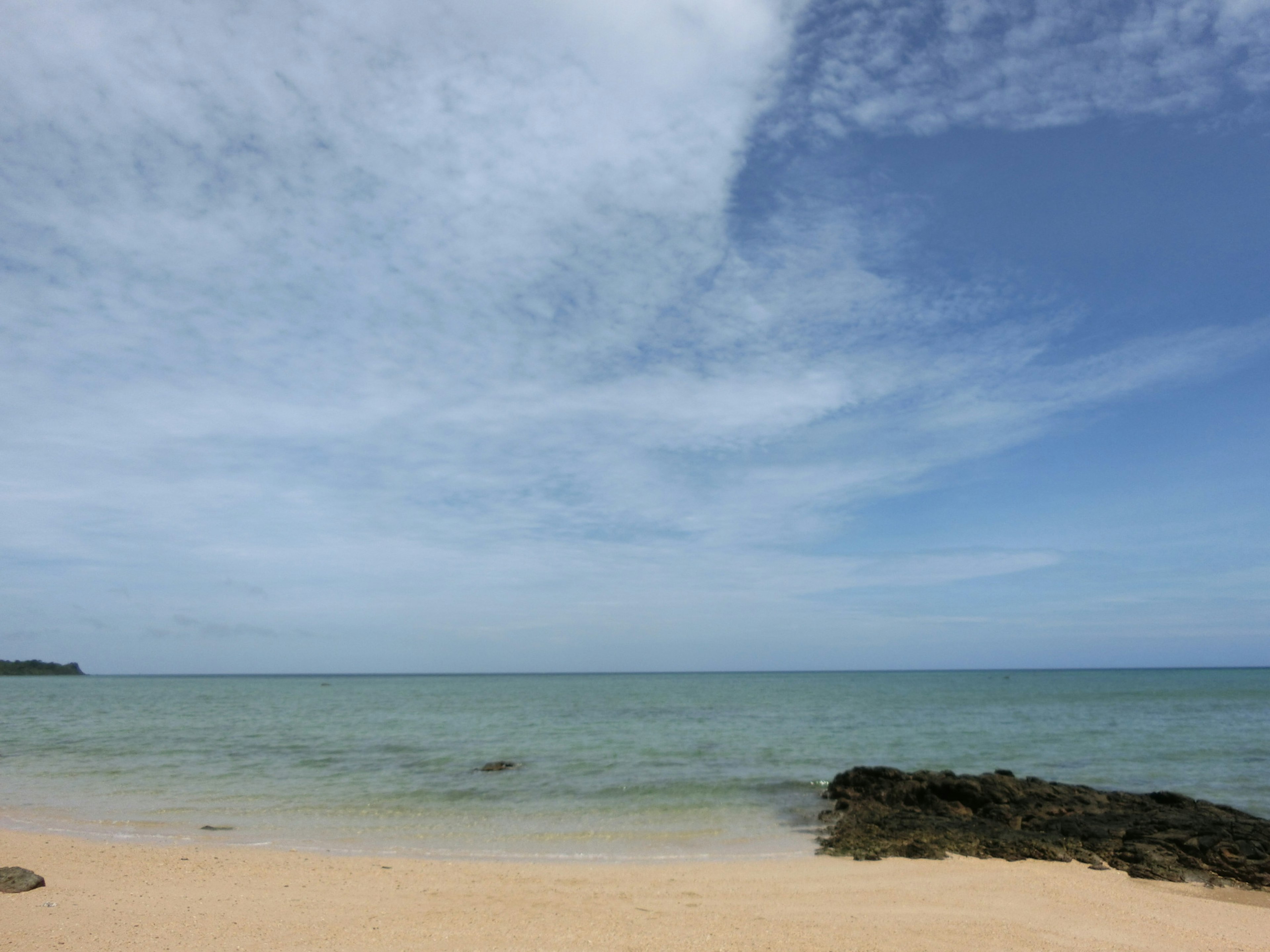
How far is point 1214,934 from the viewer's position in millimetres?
9094

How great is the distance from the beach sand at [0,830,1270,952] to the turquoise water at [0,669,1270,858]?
6.98 ft

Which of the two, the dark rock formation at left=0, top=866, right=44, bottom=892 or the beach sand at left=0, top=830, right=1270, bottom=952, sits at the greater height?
the dark rock formation at left=0, top=866, right=44, bottom=892

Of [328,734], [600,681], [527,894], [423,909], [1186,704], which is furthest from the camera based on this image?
[600,681]

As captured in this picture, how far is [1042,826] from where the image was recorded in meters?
14.9

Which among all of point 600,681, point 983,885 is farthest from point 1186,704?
point 600,681

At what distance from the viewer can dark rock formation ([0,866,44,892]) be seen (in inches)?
372

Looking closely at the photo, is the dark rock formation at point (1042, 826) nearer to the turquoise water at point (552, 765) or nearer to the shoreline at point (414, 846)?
the shoreline at point (414, 846)

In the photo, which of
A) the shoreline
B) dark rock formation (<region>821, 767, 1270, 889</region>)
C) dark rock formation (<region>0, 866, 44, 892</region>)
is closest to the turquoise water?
the shoreline

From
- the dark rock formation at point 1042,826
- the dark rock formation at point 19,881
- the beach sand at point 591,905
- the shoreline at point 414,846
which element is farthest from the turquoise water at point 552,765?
the dark rock formation at point 19,881

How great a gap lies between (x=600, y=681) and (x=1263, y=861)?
16278cm

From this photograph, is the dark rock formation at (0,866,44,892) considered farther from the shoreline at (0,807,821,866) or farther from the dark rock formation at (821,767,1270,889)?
the dark rock formation at (821,767,1270,889)

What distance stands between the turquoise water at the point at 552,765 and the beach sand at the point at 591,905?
2129mm

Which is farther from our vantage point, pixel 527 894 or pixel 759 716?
pixel 759 716

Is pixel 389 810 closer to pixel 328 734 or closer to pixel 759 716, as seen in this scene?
pixel 328 734
